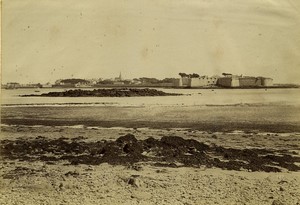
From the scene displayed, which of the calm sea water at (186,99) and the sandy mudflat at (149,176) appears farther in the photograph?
the calm sea water at (186,99)

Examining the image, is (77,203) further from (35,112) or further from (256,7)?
(256,7)

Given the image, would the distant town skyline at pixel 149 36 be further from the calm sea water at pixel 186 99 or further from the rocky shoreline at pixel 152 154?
the rocky shoreline at pixel 152 154

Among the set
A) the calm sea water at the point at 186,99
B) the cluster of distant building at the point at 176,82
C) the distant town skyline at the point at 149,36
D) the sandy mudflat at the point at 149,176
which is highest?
the distant town skyline at the point at 149,36

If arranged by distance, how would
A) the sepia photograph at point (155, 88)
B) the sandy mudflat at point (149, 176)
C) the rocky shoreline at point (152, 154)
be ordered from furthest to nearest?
the rocky shoreline at point (152, 154) → the sepia photograph at point (155, 88) → the sandy mudflat at point (149, 176)

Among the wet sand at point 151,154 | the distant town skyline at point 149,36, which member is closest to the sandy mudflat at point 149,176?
the wet sand at point 151,154

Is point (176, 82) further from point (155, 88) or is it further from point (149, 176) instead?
point (149, 176)

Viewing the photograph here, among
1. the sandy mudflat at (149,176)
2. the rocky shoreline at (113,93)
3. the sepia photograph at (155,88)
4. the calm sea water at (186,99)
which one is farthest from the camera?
the rocky shoreline at (113,93)

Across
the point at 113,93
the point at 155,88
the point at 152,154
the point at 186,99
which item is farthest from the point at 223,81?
the point at 113,93

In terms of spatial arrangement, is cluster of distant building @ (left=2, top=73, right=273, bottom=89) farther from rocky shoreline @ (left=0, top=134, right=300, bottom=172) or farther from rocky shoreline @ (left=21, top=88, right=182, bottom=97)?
rocky shoreline @ (left=0, top=134, right=300, bottom=172)

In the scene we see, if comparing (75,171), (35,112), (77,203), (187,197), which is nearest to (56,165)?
(75,171)
